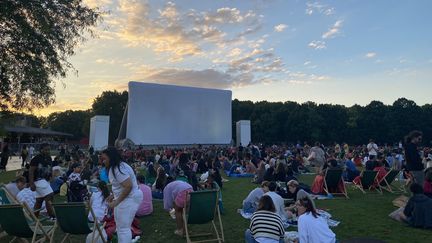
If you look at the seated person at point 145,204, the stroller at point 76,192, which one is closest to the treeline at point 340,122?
the stroller at point 76,192

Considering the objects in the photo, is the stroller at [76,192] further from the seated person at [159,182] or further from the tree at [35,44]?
the tree at [35,44]

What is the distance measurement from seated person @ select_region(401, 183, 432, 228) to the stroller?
25.3ft

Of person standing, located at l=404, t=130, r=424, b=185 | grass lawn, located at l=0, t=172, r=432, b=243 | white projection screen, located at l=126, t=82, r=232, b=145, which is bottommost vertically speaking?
grass lawn, located at l=0, t=172, r=432, b=243

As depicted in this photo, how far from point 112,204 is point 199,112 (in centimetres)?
3455

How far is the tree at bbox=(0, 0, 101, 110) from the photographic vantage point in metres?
12.0

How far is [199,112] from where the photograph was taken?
39.2m

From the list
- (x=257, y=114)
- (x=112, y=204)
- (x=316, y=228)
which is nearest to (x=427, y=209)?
(x=316, y=228)

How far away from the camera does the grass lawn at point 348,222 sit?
6438 millimetres

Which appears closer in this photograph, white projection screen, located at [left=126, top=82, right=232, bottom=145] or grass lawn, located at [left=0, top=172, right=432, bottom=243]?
grass lawn, located at [left=0, top=172, right=432, bottom=243]

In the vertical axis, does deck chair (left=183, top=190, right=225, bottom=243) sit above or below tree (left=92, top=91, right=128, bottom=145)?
below

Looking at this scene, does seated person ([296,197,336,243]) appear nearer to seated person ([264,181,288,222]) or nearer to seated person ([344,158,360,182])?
seated person ([264,181,288,222])

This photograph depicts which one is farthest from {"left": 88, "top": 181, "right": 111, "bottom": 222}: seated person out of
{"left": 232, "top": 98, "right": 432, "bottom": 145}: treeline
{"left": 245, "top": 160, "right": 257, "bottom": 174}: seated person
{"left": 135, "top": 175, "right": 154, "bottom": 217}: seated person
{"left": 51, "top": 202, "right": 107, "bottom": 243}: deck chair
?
{"left": 232, "top": 98, "right": 432, "bottom": 145}: treeline

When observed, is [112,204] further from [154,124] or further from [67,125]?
[67,125]

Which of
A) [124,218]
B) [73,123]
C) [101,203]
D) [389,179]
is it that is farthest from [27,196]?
[73,123]
